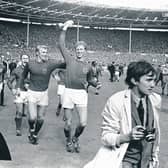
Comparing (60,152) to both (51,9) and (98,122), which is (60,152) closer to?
(98,122)

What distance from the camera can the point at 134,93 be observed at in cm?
348

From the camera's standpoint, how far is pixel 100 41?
5781 centimetres

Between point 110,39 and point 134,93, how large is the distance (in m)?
55.7

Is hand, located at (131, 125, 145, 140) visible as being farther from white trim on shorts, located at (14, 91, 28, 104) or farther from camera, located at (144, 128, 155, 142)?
white trim on shorts, located at (14, 91, 28, 104)

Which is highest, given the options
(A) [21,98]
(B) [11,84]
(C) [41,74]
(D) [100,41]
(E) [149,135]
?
(E) [149,135]

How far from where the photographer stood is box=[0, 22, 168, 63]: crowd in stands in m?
53.2

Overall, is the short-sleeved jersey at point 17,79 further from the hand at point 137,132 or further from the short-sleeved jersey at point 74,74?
the hand at point 137,132

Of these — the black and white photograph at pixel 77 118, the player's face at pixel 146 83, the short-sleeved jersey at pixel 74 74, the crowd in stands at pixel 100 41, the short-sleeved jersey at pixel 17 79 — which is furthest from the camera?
the crowd in stands at pixel 100 41

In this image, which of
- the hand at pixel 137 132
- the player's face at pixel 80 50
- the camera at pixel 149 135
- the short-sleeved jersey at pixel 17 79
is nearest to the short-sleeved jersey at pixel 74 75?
the player's face at pixel 80 50

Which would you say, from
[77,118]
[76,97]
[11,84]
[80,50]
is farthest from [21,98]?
[77,118]

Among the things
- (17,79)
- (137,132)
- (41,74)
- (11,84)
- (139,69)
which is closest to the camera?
(137,132)

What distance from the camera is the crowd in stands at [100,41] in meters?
53.2

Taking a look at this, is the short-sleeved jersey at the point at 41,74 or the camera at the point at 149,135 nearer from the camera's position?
the camera at the point at 149,135

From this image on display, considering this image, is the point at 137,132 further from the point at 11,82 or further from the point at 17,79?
the point at 17,79
